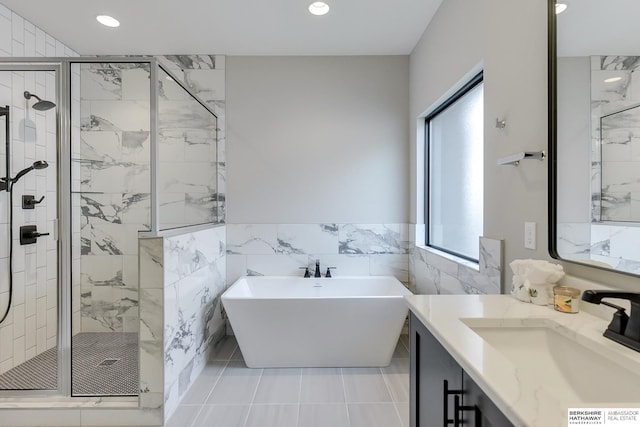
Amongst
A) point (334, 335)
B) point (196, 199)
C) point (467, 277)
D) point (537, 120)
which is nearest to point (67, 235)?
point (196, 199)

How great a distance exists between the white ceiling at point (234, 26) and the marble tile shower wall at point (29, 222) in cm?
48

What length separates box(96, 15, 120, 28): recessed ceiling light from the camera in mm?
2564

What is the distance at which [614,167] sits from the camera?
0.99m

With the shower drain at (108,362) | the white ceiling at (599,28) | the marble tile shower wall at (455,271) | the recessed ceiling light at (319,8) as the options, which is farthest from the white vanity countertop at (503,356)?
the recessed ceiling light at (319,8)

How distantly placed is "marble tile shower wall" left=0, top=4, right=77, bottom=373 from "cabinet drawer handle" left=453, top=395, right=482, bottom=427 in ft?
7.27

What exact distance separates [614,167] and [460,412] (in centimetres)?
85

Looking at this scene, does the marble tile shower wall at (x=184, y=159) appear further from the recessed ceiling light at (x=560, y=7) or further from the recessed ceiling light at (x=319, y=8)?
the recessed ceiling light at (x=560, y=7)

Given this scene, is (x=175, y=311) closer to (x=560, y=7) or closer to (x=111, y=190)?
(x=111, y=190)

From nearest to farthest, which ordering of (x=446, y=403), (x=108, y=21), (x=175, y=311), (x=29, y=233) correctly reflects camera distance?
(x=446, y=403)
(x=175, y=311)
(x=29, y=233)
(x=108, y=21)

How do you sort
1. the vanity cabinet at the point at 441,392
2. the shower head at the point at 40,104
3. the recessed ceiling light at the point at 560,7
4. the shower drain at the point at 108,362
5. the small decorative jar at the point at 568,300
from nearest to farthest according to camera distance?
the vanity cabinet at the point at 441,392 → the small decorative jar at the point at 568,300 → the recessed ceiling light at the point at 560,7 → the shower head at the point at 40,104 → the shower drain at the point at 108,362

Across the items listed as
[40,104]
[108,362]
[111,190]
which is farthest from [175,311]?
[40,104]

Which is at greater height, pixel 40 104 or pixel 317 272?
pixel 40 104

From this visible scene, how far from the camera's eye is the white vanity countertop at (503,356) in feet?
1.87

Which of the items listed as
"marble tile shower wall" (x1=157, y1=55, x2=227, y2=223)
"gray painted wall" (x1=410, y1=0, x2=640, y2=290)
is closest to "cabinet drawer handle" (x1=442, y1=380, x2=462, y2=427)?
"gray painted wall" (x1=410, y1=0, x2=640, y2=290)
